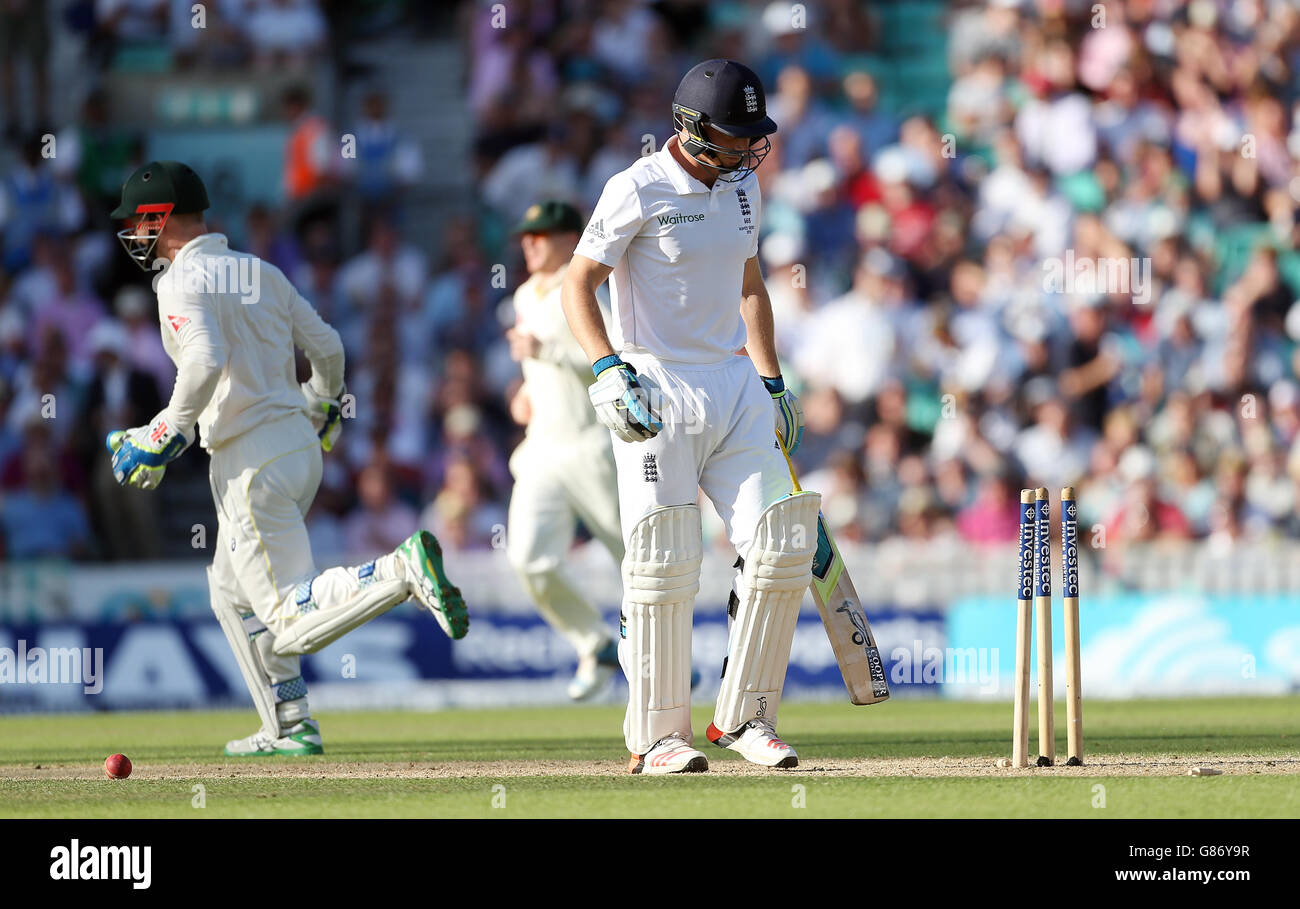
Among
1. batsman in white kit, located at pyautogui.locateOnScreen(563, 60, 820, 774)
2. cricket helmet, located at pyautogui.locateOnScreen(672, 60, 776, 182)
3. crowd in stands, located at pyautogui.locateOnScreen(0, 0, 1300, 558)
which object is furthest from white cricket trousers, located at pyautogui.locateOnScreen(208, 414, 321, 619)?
crowd in stands, located at pyautogui.locateOnScreen(0, 0, 1300, 558)

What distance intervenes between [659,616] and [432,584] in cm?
134

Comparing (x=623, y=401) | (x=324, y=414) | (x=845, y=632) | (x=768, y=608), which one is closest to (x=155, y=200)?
(x=324, y=414)

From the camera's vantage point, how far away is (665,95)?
17875mm

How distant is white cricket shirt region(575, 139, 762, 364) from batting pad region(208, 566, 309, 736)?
2395 millimetres

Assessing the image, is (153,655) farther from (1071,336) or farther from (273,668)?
(1071,336)

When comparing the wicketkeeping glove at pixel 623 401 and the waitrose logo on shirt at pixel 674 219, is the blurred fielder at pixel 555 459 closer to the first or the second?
the waitrose logo on shirt at pixel 674 219

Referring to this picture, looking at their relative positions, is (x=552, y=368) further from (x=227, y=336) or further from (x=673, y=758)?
(x=673, y=758)

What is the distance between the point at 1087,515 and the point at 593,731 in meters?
5.40

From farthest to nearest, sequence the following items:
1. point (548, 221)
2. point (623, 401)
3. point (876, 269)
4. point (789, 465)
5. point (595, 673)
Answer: point (876, 269)
point (595, 673)
point (548, 221)
point (789, 465)
point (623, 401)

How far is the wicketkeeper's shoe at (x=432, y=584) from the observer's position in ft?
25.8

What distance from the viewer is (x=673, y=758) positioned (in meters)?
6.90

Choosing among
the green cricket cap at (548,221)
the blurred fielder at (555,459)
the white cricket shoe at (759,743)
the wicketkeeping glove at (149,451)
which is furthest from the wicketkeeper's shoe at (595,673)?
the white cricket shoe at (759,743)

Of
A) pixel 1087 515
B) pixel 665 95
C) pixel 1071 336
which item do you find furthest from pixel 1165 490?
pixel 665 95

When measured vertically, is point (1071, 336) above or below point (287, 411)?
above
